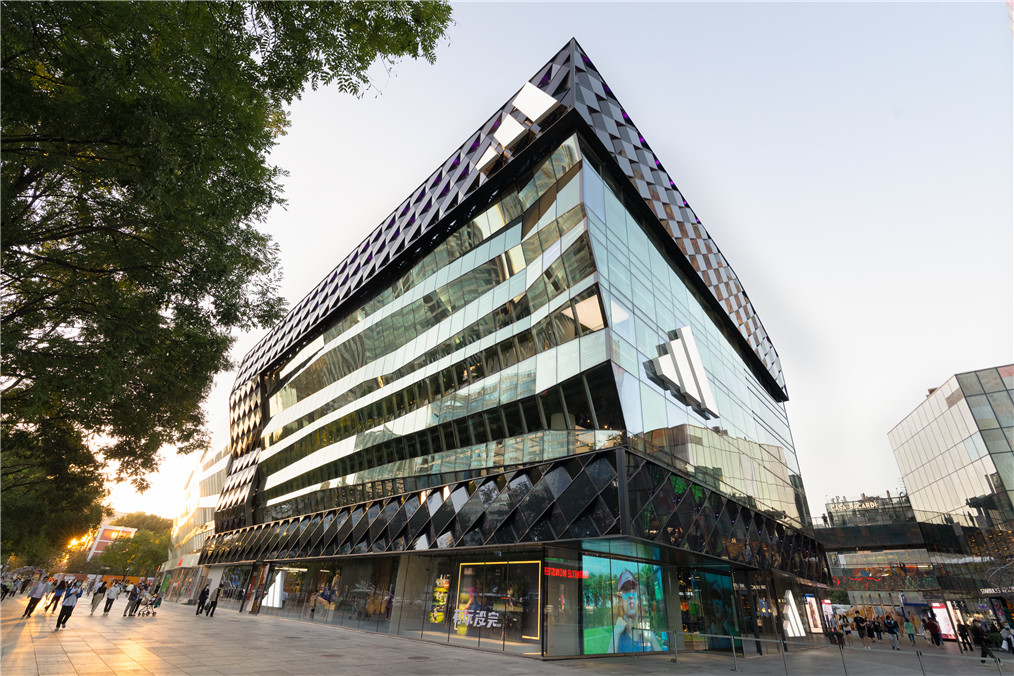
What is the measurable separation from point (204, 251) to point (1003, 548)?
49409 mm

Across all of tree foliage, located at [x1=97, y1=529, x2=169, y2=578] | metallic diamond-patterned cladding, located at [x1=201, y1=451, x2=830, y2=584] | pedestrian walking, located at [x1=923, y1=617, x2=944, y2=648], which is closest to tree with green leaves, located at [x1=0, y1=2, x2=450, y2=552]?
metallic diamond-patterned cladding, located at [x1=201, y1=451, x2=830, y2=584]

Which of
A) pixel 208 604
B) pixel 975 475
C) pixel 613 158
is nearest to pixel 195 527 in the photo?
pixel 208 604

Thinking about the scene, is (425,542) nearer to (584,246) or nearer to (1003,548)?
(584,246)

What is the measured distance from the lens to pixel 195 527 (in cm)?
6178

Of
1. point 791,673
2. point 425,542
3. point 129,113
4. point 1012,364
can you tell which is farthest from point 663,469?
point 1012,364

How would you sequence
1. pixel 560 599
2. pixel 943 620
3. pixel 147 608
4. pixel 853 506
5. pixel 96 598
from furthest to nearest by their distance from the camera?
1. pixel 853 506
2. pixel 943 620
3. pixel 96 598
4. pixel 147 608
5. pixel 560 599

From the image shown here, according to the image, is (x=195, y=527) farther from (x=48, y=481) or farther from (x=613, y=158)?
(x=613, y=158)

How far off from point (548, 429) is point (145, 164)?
48.0 feet

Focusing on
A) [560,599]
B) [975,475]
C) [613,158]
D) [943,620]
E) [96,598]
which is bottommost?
[96,598]

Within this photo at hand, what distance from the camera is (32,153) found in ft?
22.1

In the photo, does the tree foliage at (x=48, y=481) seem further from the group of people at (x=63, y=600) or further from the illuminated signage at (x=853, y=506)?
the illuminated signage at (x=853, y=506)

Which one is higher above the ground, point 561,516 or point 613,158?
point 613,158

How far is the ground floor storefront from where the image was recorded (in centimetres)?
1648

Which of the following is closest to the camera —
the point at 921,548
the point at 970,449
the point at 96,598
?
the point at 96,598
